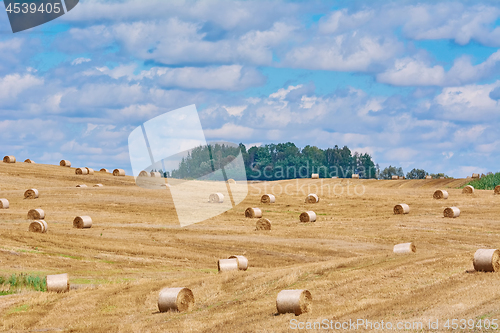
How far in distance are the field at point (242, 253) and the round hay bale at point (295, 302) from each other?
0.28 meters

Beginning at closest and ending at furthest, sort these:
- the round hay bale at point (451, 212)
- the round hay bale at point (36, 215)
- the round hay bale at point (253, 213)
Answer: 1. the round hay bale at point (36, 215)
2. the round hay bale at point (451, 212)
3. the round hay bale at point (253, 213)

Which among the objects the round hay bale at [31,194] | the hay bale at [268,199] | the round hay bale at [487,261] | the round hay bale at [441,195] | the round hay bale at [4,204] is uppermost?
the round hay bale at [31,194]

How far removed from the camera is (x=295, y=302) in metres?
16.6

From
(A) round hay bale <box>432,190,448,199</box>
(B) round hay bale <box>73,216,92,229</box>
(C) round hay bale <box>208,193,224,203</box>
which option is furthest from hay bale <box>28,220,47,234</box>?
(A) round hay bale <box>432,190,448,199</box>

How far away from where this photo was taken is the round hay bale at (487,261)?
18.5m

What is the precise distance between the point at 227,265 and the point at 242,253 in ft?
33.3

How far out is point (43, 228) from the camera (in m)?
38.2

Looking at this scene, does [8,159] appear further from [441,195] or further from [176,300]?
[176,300]

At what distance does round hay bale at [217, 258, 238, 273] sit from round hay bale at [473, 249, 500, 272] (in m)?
11.1

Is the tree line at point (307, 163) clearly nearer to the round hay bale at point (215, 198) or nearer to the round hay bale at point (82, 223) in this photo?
the round hay bale at point (215, 198)

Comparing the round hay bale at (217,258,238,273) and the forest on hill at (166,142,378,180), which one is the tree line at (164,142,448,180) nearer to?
the forest on hill at (166,142,378,180)

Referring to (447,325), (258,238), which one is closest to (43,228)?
Answer: (258,238)

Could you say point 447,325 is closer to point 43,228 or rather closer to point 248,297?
point 248,297

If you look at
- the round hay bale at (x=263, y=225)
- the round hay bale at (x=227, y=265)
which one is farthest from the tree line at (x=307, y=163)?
the round hay bale at (x=227, y=265)
